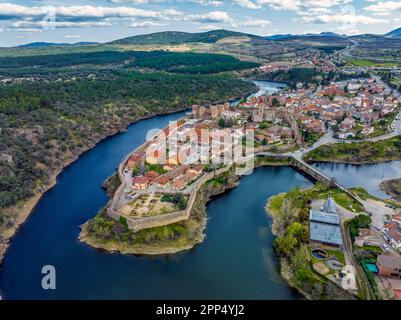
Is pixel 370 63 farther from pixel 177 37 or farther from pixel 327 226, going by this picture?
pixel 177 37

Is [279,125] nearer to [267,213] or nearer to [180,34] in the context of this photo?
[267,213]

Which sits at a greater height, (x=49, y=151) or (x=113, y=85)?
(x=113, y=85)

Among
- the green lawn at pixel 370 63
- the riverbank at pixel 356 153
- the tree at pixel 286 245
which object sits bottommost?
the tree at pixel 286 245

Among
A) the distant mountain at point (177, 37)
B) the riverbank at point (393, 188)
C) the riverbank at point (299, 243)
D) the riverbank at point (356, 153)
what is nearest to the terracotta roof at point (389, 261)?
the riverbank at point (299, 243)

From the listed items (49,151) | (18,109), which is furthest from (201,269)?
(18,109)

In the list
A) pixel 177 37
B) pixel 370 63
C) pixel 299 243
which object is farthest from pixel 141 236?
pixel 177 37

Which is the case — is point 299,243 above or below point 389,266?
below

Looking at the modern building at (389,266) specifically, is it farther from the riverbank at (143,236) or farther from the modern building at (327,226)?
the riverbank at (143,236)
